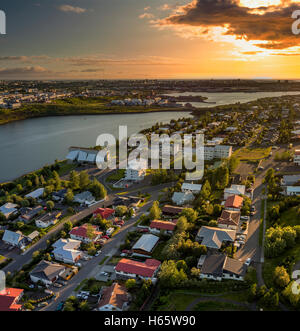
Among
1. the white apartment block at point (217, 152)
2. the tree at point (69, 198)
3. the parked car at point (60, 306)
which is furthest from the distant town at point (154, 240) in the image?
the white apartment block at point (217, 152)

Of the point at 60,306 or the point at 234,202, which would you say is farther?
the point at 234,202

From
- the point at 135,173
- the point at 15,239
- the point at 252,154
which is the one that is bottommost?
the point at 15,239

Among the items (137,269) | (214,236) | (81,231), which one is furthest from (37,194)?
(214,236)

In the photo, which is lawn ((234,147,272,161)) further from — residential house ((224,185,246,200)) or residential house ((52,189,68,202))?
residential house ((52,189,68,202))

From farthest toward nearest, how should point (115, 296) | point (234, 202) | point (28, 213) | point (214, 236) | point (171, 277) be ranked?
1. point (28, 213)
2. point (234, 202)
3. point (214, 236)
4. point (171, 277)
5. point (115, 296)

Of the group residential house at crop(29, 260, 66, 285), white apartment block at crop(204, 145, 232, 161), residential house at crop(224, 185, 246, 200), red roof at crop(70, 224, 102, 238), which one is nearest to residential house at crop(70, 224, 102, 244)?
red roof at crop(70, 224, 102, 238)

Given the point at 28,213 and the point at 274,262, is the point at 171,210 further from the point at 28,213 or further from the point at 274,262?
the point at 28,213
